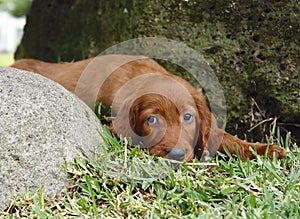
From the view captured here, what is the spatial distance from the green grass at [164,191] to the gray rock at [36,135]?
2.9 inches

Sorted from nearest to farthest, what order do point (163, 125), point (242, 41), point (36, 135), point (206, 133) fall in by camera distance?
point (36, 135), point (163, 125), point (206, 133), point (242, 41)

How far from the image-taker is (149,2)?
16.7ft

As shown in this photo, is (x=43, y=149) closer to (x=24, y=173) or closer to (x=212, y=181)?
(x=24, y=173)

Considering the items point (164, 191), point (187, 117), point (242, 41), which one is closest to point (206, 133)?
point (187, 117)

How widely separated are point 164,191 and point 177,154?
1.23 ft

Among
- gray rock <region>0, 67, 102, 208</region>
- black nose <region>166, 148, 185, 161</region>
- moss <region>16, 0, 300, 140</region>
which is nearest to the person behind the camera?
gray rock <region>0, 67, 102, 208</region>

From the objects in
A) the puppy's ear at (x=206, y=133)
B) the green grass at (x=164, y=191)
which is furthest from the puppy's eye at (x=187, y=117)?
the green grass at (x=164, y=191)

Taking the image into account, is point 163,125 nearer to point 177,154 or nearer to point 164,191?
point 177,154

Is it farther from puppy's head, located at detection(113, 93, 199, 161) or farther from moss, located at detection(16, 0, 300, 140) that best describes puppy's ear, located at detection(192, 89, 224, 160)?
moss, located at detection(16, 0, 300, 140)

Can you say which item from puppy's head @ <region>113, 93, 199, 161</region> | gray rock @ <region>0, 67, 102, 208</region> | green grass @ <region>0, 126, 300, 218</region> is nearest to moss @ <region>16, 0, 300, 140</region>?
puppy's head @ <region>113, 93, 199, 161</region>

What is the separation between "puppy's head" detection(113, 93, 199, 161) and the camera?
3.91m

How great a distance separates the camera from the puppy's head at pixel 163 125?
12.8 feet

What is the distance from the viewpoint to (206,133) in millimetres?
4281

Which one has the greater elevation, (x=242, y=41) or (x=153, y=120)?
(x=242, y=41)
